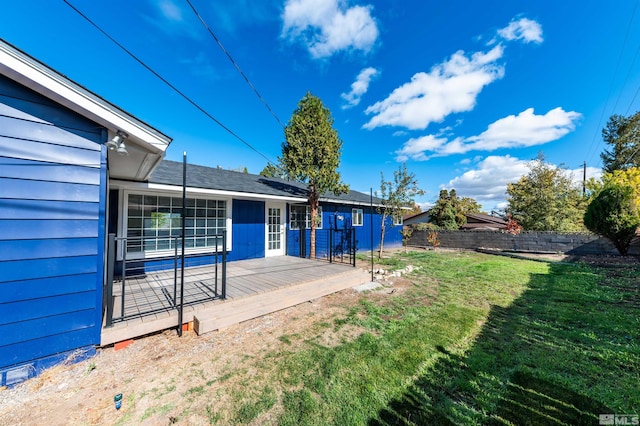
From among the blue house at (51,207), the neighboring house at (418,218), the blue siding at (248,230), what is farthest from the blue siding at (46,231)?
the neighboring house at (418,218)

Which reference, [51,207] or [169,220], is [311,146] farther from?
[51,207]

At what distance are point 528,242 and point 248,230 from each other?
14.9m

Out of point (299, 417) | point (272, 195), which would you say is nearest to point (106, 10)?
point (272, 195)

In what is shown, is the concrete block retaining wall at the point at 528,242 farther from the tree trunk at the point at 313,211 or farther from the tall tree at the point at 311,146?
the tall tree at the point at 311,146

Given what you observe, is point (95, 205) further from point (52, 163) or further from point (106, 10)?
point (106, 10)

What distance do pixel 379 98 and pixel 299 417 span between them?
532 inches

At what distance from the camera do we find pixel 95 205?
9.61ft

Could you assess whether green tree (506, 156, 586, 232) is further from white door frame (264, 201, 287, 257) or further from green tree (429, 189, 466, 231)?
white door frame (264, 201, 287, 257)

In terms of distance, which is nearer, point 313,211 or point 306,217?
point 313,211

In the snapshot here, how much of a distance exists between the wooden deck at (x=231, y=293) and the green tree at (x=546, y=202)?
1515cm

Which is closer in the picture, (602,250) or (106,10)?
(106,10)

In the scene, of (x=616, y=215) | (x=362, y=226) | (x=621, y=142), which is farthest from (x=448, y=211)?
(x=621, y=142)

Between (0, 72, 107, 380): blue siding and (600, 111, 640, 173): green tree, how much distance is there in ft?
108

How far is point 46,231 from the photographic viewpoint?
266 centimetres
